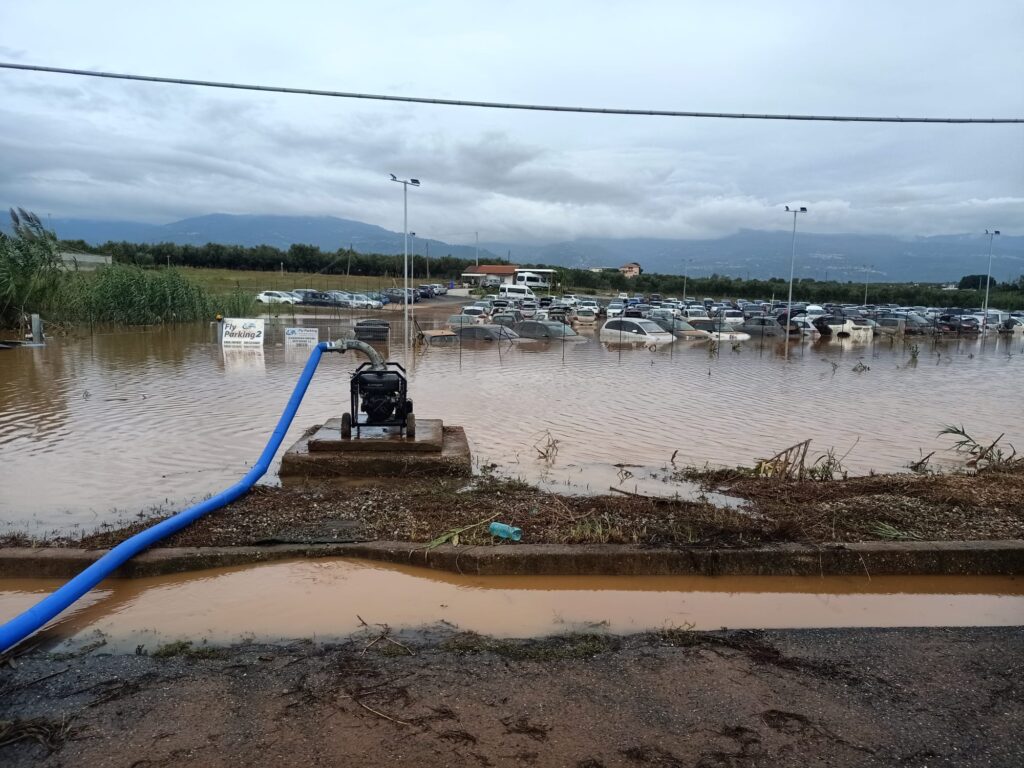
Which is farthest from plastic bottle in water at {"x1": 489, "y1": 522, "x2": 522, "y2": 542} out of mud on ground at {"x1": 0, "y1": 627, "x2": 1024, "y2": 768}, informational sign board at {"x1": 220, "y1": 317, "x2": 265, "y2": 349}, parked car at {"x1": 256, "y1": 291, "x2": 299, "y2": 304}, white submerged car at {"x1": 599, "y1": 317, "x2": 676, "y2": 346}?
parked car at {"x1": 256, "y1": 291, "x2": 299, "y2": 304}

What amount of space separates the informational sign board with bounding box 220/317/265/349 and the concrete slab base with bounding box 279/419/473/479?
64.8ft

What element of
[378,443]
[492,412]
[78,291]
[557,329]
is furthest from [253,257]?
[378,443]

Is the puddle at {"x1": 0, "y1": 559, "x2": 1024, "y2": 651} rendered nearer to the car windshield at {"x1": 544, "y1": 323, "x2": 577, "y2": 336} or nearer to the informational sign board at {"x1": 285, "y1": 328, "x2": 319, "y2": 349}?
the informational sign board at {"x1": 285, "y1": 328, "x2": 319, "y2": 349}

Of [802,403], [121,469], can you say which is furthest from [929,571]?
[802,403]

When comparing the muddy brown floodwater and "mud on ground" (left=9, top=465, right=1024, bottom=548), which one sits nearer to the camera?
"mud on ground" (left=9, top=465, right=1024, bottom=548)

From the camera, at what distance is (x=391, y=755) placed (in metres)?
3.49

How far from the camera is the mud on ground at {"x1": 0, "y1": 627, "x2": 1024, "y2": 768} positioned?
3.53m

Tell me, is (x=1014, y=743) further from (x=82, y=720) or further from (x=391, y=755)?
(x=82, y=720)

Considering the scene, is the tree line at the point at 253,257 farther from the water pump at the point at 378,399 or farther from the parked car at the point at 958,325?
the water pump at the point at 378,399

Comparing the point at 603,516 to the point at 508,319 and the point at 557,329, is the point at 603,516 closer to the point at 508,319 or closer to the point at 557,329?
the point at 557,329

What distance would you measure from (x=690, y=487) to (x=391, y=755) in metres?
6.39

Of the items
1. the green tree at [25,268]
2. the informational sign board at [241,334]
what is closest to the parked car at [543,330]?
the informational sign board at [241,334]

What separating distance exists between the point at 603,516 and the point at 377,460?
3.06 metres

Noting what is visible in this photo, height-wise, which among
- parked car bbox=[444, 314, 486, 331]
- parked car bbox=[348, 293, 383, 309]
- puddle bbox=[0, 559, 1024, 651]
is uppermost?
parked car bbox=[348, 293, 383, 309]
